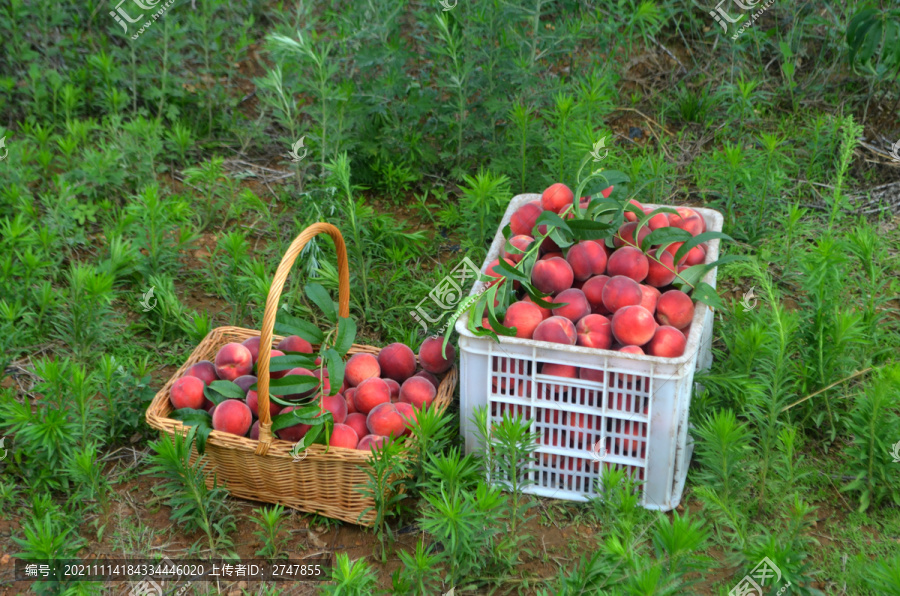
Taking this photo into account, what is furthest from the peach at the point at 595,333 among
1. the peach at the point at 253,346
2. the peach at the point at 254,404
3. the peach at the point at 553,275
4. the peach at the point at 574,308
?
the peach at the point at 253,346

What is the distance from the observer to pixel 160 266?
354 centimetres

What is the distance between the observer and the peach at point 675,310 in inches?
98.7

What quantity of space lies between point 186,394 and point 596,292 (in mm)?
1290

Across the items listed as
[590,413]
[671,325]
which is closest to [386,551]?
[590,413]

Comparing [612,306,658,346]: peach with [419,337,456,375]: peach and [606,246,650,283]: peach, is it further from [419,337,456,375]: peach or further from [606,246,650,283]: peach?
[419,337,456,375]: peach

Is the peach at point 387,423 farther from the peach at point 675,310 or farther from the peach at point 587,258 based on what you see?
the peach at point 675,310

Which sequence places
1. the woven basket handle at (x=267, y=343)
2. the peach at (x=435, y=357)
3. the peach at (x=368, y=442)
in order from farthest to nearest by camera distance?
the peach at (x=435, y=357) < the peach at (x=368, y=442) < the woven basket handle at (x=267, y=343)

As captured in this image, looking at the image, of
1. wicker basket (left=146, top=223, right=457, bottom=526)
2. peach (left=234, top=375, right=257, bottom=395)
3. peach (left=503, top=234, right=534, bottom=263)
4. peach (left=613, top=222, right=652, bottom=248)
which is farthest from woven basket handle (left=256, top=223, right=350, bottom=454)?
peach (left=613, top=222, right=652, bottom=248)

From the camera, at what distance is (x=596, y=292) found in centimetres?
261

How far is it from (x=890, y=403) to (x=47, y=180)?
3.59 m

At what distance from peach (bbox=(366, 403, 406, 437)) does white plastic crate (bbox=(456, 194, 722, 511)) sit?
0.20 m

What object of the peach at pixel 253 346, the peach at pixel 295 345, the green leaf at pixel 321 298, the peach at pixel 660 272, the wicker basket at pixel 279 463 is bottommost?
the wicker basket at pixel 279 463

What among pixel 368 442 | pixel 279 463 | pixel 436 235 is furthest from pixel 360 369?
pixel 436 235

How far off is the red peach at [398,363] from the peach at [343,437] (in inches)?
12.9
